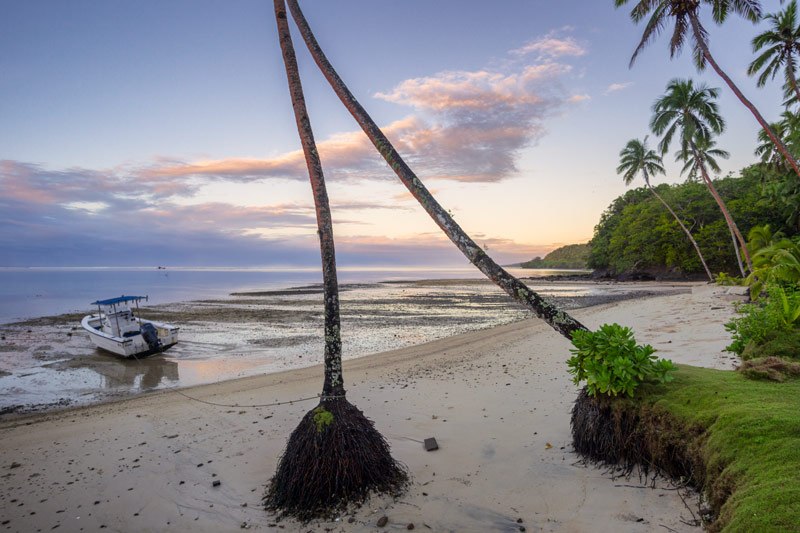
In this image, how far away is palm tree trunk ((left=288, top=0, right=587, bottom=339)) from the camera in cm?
437

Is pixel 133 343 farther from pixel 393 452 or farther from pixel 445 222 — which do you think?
pixel 445 222

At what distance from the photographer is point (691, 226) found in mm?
50312

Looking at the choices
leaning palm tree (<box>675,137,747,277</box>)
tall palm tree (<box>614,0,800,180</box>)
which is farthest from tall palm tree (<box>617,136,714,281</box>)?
tall palm tree (<box>614,0,800,180</box>)

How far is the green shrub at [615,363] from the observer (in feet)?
12.6

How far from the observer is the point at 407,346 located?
47.6ft

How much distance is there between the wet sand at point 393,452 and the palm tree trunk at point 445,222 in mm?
1614

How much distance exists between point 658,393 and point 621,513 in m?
1.21

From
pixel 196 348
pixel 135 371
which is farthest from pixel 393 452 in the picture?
pixel 196 348

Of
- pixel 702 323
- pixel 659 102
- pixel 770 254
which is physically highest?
pixel 659 102

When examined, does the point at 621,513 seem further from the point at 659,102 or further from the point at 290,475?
the point at 659,102

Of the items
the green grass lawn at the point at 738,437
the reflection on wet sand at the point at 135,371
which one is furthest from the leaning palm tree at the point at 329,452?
the reflection on wet sand at the point at 135,371

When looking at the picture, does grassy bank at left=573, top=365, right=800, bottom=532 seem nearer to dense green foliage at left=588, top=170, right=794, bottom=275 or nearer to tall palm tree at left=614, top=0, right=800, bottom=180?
tall palm tree at left=614, top=0, right=800, bottom=180

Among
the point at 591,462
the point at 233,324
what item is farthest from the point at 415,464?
the point at 233,324

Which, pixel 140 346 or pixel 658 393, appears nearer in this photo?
pixel 658 393
